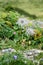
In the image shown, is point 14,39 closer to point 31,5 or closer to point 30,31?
point 30,31

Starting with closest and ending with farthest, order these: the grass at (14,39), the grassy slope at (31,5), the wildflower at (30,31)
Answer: the grass at (14,39)
the wildflower at (30,31)
the grassy slope at (31,5)

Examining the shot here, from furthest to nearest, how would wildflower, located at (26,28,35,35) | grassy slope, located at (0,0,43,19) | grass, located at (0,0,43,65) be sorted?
1. grassy slope, located at (0,0,43,19)
2. wildflower, located at (26,28,35,35)
3. grass, located at (0,0,43,65)

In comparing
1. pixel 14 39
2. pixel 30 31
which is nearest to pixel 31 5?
pixel 30 31

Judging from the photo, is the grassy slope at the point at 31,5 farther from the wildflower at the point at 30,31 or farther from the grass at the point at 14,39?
the wildflower at the point at 30,31

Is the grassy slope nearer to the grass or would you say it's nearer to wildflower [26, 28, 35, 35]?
the grass

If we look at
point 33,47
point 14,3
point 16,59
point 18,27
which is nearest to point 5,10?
point 14,3

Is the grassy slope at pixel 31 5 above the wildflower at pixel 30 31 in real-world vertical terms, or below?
below

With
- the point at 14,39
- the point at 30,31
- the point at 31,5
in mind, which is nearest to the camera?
the point at 14,39

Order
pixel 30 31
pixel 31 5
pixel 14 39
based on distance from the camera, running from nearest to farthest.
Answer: pixel 14 39
pixel 30 31
pixel 31 5

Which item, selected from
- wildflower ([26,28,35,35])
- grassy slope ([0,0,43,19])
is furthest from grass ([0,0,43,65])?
grassy slope ([0,0,43,19])

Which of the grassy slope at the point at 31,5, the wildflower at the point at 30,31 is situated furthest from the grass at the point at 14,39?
the grassy slope at the point at 31,5

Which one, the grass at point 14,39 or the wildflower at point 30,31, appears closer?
the grass at point 14,39
